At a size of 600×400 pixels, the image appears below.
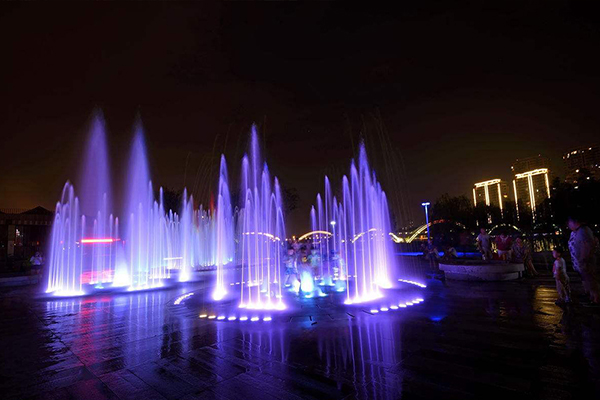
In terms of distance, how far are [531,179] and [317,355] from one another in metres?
142

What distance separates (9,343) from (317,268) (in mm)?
8531

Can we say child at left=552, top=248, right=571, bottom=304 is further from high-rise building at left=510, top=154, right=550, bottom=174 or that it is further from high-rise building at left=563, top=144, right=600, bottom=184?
high-rise building at left=510, top=154, right=550, bottom=174

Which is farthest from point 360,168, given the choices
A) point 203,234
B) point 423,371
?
point 203,234

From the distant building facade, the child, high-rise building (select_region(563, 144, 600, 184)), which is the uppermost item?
high-rise building (select_region(563, 144, 600, 184))

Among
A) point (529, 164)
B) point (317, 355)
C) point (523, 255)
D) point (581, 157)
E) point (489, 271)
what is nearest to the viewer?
point (317, 355)

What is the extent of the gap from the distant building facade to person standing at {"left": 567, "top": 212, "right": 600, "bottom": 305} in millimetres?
46359

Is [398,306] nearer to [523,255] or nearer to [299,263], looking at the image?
[299,263]

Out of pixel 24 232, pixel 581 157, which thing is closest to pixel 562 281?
pixel 24 232

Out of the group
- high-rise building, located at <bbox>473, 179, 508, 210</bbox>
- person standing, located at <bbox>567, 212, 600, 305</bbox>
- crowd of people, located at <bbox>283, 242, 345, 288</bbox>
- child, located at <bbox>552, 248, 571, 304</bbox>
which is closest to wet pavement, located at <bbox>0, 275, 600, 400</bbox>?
child, located at <bbox>552, 248, 571, 304</bbox>

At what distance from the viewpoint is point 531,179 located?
387 ft

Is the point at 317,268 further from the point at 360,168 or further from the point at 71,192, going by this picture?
the point at 71,192

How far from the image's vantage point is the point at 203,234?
3033 cm

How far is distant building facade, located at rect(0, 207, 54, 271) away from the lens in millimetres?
37281

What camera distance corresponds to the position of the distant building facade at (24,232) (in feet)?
122
